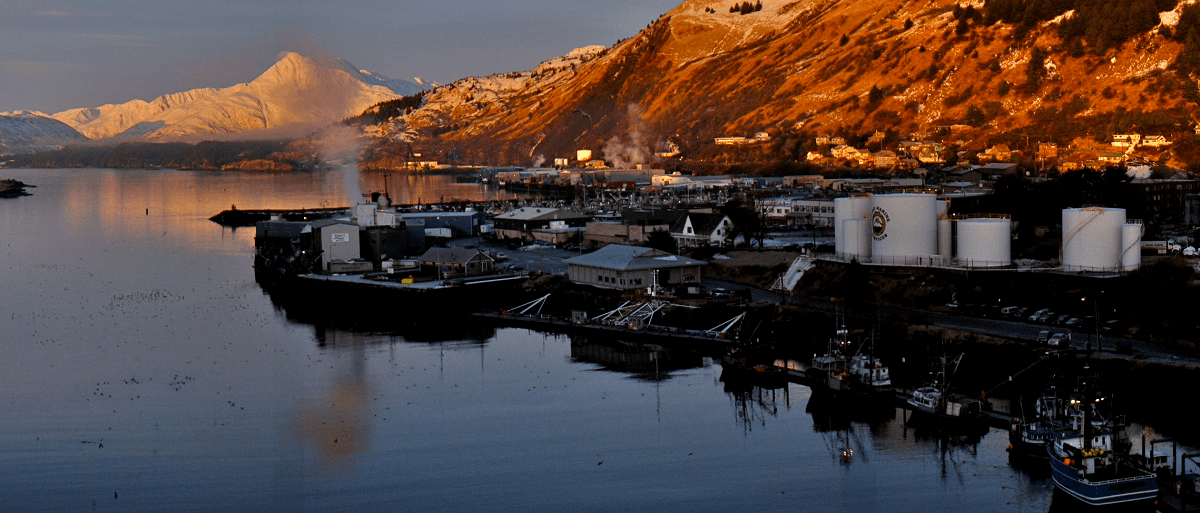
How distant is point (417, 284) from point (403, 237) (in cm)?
467

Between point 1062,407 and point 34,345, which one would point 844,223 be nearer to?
point 1062,407

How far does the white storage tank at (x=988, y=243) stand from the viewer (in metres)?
16.7

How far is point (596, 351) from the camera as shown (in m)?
15.9

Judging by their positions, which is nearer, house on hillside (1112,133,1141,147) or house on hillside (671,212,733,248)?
house on hillside (671,212,733,248)

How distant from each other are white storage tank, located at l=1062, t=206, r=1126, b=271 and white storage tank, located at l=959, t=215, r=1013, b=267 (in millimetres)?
912

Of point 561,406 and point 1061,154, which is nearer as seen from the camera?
point 561,406

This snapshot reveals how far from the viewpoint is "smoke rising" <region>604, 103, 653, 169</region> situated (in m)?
64.9

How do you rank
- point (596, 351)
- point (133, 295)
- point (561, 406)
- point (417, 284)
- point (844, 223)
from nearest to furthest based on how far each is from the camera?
point (561, 406) < point (596, 351) < point (844, 223) < point (417, 284) < point (133, 295)

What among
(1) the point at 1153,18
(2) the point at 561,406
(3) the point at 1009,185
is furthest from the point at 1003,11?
(2) the point at 561,406

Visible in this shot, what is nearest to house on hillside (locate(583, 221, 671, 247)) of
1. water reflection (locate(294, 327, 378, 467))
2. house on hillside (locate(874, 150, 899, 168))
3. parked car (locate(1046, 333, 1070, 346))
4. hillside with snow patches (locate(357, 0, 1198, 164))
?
water reflection (locate(294, 327, 378, 467))

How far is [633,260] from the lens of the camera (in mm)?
19062

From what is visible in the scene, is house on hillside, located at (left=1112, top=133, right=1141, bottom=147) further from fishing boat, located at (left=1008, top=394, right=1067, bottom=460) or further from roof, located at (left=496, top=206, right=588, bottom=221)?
fishing boat, located at (left=1008, top=394, right=1067, bottom=460)

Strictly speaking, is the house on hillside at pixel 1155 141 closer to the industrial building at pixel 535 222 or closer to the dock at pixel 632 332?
the industrial building at pixel 535 222

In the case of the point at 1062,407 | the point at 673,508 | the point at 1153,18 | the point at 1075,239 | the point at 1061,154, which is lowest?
the point at 673,508
